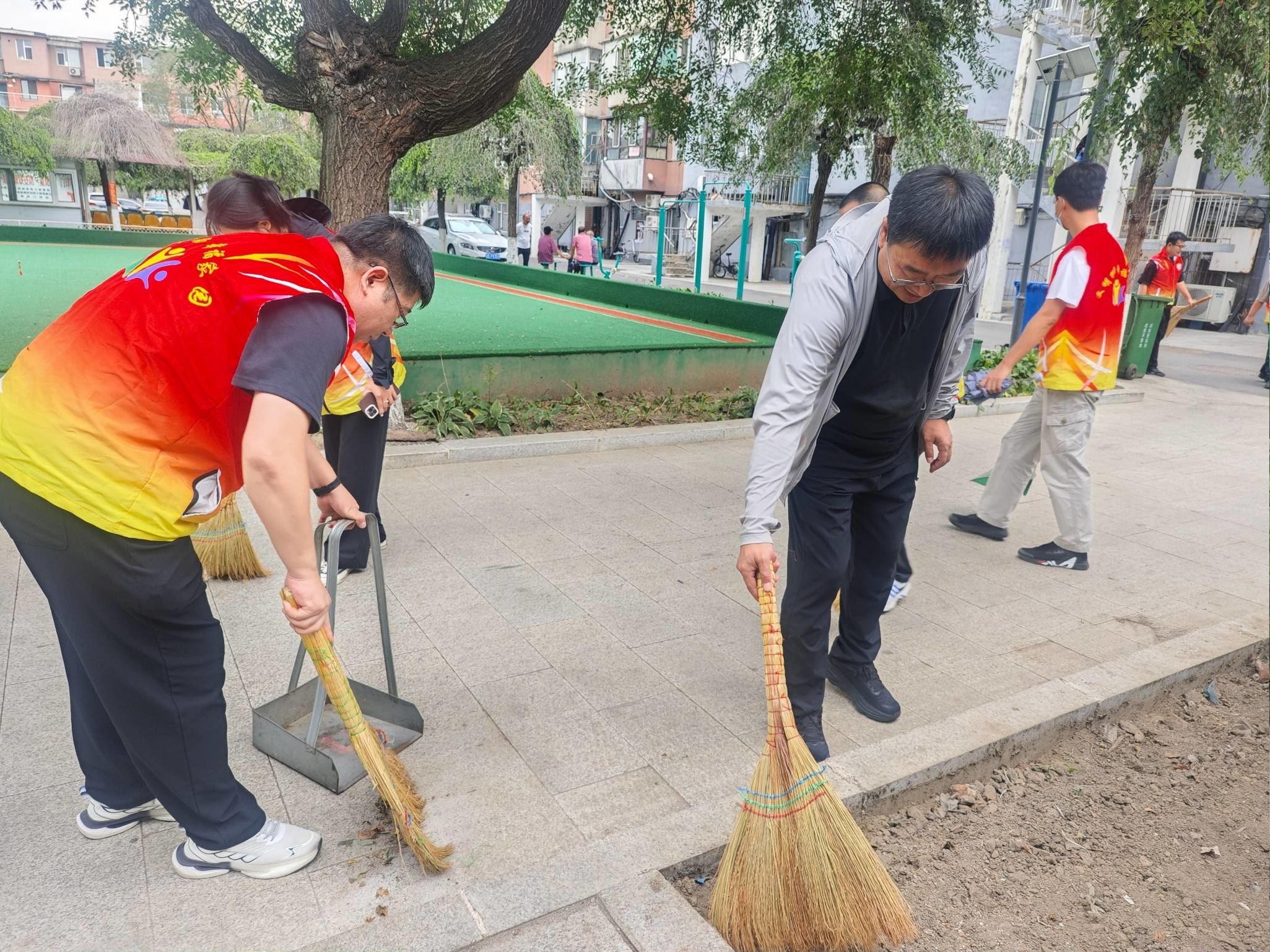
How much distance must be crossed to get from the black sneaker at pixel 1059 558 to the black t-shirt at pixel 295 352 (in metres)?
4.10

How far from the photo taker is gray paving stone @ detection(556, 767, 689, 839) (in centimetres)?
250

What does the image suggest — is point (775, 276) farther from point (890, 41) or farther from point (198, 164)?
point (890, 41)

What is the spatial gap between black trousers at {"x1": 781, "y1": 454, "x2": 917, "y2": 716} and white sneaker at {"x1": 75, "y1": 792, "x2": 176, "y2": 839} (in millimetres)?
1836

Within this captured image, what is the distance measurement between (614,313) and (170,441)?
1226cm

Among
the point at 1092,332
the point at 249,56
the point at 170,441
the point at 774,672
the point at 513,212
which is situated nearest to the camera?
the point at 170,441

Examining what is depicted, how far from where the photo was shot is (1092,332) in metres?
4.47

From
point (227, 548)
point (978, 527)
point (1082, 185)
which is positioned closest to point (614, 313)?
point (978, 527)

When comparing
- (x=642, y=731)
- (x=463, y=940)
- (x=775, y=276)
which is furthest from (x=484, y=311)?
(x=775, y=276)

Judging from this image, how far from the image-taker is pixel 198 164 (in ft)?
113

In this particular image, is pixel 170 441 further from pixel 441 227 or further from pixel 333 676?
pixel 441 227

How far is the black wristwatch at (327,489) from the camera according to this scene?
2.52 m

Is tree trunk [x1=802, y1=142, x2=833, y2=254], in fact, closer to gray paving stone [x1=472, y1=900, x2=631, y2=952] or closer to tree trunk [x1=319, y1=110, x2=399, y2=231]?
tree trunk [x1=319, y1=110, x2=399, y2=231]

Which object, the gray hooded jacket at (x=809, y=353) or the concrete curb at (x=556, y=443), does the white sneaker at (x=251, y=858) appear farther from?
the concrete curb at (x=556, y=443)

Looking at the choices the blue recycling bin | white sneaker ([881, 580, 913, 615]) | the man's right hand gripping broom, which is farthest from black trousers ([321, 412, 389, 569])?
the blue recycling bin
